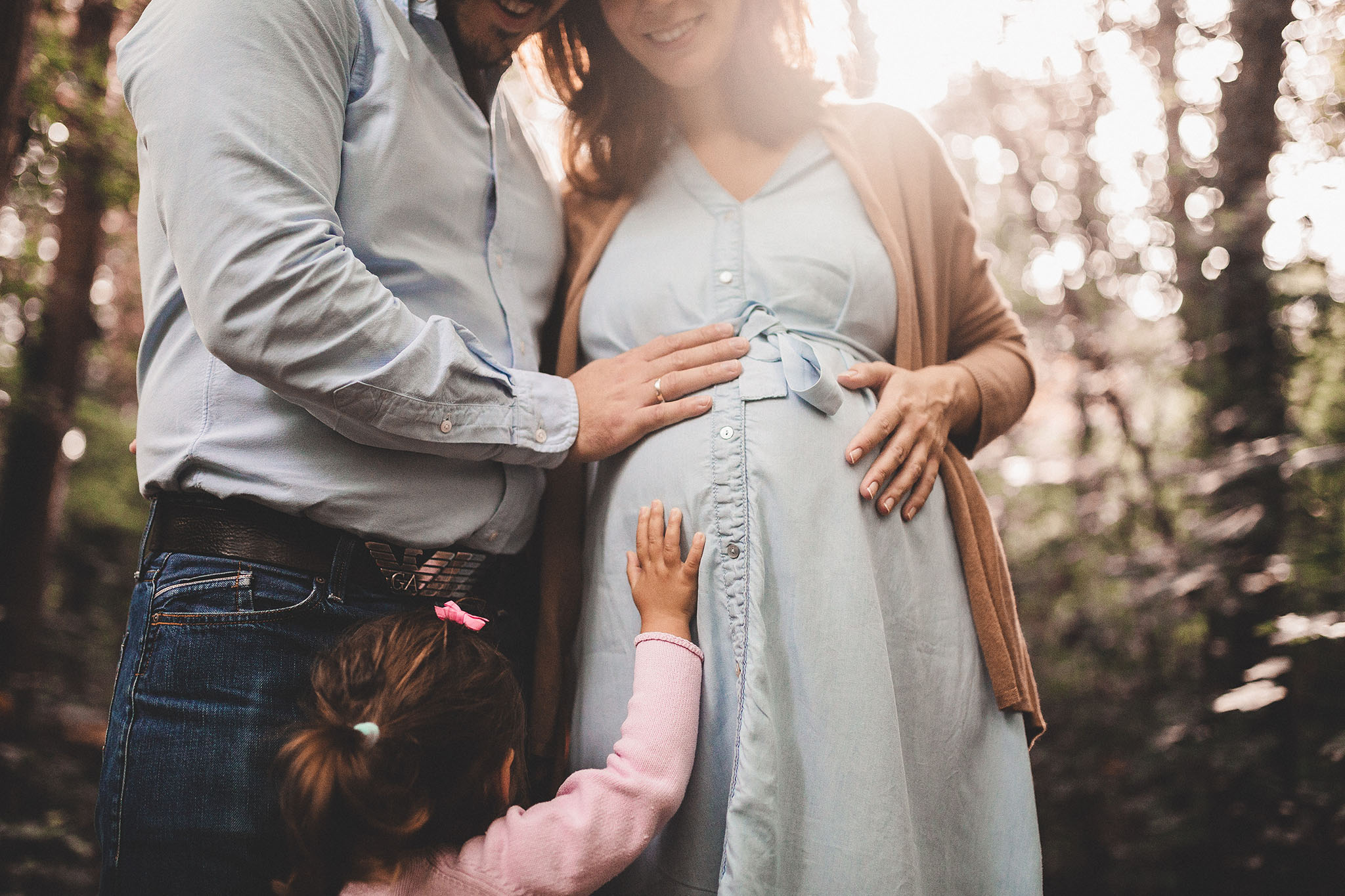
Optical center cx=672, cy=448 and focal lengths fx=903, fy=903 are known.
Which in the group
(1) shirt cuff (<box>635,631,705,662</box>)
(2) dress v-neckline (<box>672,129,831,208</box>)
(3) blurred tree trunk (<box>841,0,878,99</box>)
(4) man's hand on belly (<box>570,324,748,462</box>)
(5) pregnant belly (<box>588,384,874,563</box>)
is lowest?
(1) shirt cuff (<box>635,631,705,662</box>)

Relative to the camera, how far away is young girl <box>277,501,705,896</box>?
1192mm

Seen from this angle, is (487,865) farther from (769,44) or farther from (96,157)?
(96,157)

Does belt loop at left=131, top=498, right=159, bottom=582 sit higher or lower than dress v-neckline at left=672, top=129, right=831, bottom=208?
lower

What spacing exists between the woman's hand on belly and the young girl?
0.32m

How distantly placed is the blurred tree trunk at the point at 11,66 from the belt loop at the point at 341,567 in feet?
4.55

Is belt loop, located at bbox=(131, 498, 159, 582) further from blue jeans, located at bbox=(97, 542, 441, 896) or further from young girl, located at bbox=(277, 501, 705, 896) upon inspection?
young girl, located at bbox=(277, 501, 705, 896)

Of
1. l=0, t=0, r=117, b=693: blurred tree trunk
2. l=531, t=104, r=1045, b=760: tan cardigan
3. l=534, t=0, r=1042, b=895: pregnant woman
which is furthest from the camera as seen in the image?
l=0, t=0, r=117, b=693: blurred tree trunk

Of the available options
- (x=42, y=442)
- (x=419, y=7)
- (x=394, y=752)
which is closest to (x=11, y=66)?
(x=419, y=7)

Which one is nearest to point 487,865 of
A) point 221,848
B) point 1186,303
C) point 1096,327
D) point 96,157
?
point 221,848

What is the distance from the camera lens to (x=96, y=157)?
11.3ft

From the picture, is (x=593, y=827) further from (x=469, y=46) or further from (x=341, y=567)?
(x=469, y=46)

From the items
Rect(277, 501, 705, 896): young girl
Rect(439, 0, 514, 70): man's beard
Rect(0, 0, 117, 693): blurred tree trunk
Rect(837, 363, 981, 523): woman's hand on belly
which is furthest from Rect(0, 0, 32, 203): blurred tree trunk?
Rect(0, 0, 117, 693): blurred tree trunk

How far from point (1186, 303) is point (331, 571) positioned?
2.88 m

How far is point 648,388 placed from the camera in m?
1.46
